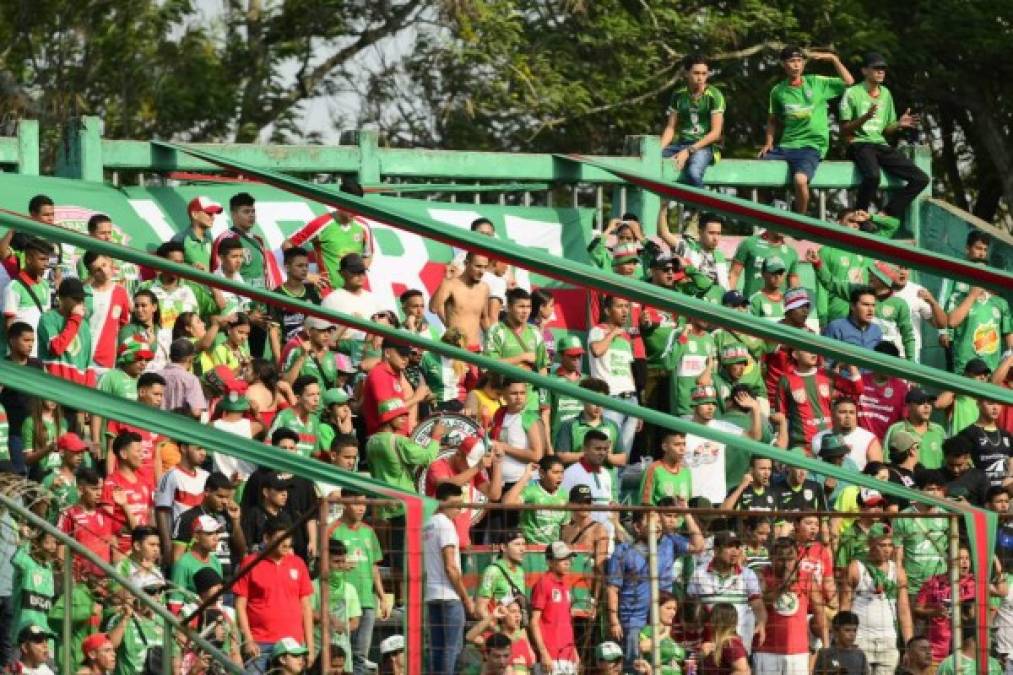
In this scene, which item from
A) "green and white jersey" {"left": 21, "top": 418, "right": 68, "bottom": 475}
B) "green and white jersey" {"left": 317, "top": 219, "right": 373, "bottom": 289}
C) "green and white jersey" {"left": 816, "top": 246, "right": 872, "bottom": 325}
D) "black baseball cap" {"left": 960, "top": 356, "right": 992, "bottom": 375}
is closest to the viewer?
"green and white jersey" {"left": 21, "top": 418, "right": 68, "bottom": 475}

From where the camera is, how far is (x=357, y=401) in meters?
15.1

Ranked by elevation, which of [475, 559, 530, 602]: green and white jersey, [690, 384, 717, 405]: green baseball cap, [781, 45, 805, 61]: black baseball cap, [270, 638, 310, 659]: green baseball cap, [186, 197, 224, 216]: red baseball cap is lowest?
[270, 638, 310, 659]: green baseball cap

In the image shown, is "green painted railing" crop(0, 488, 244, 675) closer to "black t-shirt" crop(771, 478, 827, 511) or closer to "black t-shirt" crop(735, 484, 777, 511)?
"black t-shirt" crop(735, 484, 777, 511)

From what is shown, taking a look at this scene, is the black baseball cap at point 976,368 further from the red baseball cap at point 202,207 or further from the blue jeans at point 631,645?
the blue jeans at point 631,645

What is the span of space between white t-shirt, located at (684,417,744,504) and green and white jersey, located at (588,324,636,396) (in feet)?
3.05

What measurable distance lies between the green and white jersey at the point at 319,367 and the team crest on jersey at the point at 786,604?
4759 mm

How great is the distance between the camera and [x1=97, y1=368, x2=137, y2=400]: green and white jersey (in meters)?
14.2

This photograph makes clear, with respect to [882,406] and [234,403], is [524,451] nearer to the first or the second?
[234,403]

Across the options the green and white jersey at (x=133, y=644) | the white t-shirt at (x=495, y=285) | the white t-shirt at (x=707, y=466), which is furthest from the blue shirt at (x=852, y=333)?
the green and white jersey at (x=133, y=644)

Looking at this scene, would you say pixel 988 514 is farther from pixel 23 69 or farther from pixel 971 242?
pixel 23 69

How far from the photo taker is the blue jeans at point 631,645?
11.1 metres

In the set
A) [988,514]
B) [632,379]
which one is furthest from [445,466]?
[988,514]

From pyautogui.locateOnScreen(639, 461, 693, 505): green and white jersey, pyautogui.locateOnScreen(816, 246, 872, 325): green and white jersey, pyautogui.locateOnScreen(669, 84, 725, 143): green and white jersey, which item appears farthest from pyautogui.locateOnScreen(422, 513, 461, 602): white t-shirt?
pyautogui.locateOnScreen(669, 84, 725, 143): green and white jersey

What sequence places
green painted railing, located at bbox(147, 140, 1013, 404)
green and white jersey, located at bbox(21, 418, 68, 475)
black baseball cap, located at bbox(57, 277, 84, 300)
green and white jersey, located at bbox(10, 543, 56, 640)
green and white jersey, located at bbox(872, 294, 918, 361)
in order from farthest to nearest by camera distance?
green and white jersey, located at bbox(872, 294, 918, 361) → black baseball cap, located at bbox(57, 277, 84, 300) → green and white jersey, located at bbox(21, 418, 68, 475) → green and white jersey, located at bbox(10, 543, 56, 640) → green painted railing, located at bbox(147, 140, 1013, 404)
